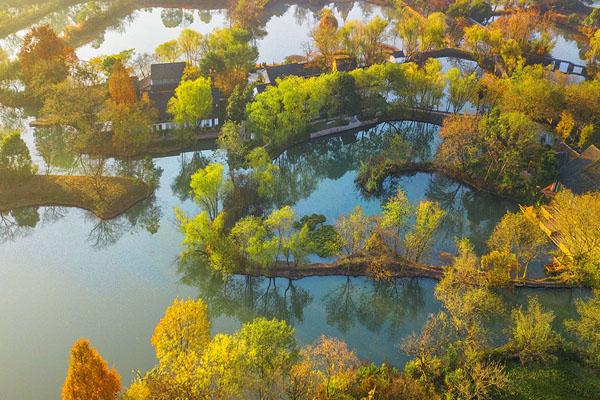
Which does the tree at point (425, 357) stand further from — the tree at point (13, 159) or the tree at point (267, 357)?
the tree at point (13, 159)

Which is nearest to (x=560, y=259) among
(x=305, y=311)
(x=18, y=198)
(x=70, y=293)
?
(x=305, y=311)

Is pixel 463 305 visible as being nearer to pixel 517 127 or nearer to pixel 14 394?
pixel 517 127

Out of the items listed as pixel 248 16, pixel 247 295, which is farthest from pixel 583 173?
pixel 248 16

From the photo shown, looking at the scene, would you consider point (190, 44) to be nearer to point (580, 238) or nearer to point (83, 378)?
point (83, 378)

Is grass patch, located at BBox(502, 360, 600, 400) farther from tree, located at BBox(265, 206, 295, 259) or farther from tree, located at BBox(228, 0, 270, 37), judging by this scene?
tree, located at BBox(228, 0, 270, 37)

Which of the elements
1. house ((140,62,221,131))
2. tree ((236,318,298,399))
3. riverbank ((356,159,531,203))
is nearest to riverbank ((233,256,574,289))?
tree ((236,318,298,399))
